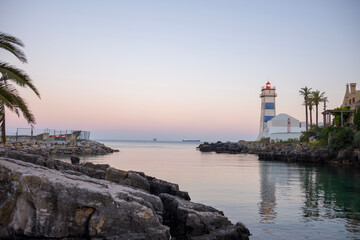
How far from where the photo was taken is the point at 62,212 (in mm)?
7527

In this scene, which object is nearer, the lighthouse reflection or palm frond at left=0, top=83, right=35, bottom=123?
palm frond at left=0, top=83, right=35, bottom=123

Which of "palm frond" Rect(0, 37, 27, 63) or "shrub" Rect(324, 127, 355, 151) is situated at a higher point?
"palm frond" Rect(0, 37, 27, 63)

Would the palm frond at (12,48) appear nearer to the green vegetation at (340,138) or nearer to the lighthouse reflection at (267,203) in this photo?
the lighthouse reflection at (267,203)

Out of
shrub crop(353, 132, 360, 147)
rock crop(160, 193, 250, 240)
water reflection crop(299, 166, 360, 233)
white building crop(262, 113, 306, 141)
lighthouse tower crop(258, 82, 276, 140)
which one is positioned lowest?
water reflection crop(299, 166, 360, 233)

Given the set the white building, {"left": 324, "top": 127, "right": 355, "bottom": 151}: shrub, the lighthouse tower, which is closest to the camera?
{"left": 324, "top": 127, "right": 355, "bottom": 151}: shrub

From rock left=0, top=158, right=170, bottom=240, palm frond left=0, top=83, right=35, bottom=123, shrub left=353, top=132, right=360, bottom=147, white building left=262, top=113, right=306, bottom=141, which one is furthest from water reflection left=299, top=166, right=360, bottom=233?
white building left=262, top=113, right=306, bottom=141

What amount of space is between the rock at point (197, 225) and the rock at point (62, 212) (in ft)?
5.88

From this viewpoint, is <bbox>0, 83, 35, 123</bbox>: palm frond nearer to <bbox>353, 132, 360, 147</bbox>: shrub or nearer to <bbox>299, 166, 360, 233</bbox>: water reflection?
<bbox>299, 166, 360, 233</bbox>: water reflection

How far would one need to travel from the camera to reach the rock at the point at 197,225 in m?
9.46

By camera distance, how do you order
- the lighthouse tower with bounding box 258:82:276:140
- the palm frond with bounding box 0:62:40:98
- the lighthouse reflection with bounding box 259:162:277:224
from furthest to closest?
the lighthouse tower with bounding box 258:82:276:140, the lighthouse reflection with bounding box 259:162:277:224, the palm frond with bounding box 0:62:40:98

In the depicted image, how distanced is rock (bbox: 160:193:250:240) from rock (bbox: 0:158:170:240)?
179 centimetres

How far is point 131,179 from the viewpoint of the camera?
14031 millimetres

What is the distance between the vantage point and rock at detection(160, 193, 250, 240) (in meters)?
9.46

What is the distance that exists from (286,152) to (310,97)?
21408 millimetres
